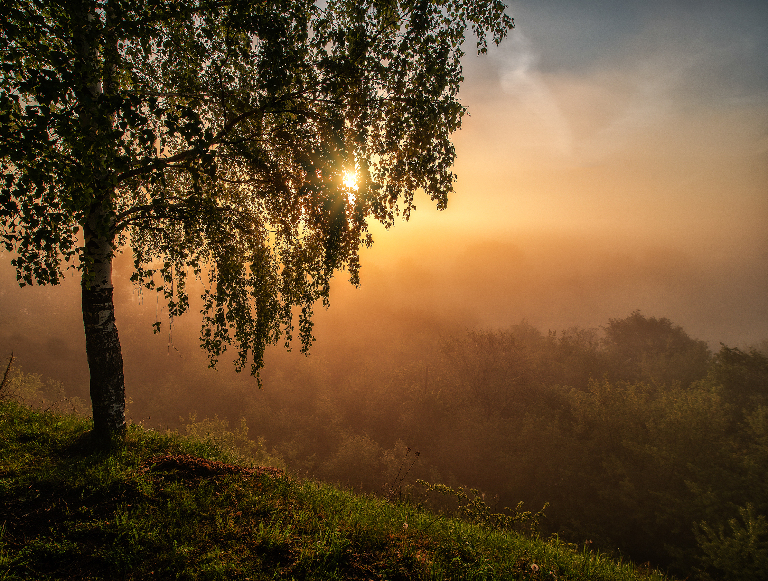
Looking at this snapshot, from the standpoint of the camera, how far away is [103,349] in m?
6.10

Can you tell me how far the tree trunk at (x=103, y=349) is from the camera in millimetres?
5969

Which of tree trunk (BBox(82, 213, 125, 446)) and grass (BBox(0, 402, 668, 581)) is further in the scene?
tree trunk (BBox(82, 213, 125, 446))

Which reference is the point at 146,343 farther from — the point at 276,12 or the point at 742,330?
the point at 742,330

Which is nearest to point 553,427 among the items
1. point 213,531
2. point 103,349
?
point 213,531

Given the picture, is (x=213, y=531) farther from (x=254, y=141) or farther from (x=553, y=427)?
(x=553, y=427)

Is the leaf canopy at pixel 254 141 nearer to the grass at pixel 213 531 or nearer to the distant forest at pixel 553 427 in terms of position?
the grass at pixel 213 531

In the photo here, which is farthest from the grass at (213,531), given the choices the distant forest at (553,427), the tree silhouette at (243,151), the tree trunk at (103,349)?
the distant forest at (553,427)

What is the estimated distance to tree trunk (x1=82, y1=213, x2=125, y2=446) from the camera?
19.6 ft

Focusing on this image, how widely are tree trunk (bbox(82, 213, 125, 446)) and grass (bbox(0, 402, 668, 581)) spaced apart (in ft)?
1.50

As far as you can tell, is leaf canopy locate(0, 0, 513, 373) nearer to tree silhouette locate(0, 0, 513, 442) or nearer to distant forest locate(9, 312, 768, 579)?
tree silhouette locate(0, 0, 513, 442)

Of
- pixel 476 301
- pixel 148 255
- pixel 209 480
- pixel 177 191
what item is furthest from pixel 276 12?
pixel 476 301

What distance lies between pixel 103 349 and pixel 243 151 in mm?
4406

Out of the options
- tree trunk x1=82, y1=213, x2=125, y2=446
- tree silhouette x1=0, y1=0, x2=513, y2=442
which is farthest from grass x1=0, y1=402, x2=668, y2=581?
tree silhouette x1=0, y1=0, x2=513, y2=442

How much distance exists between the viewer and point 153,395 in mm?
58906
